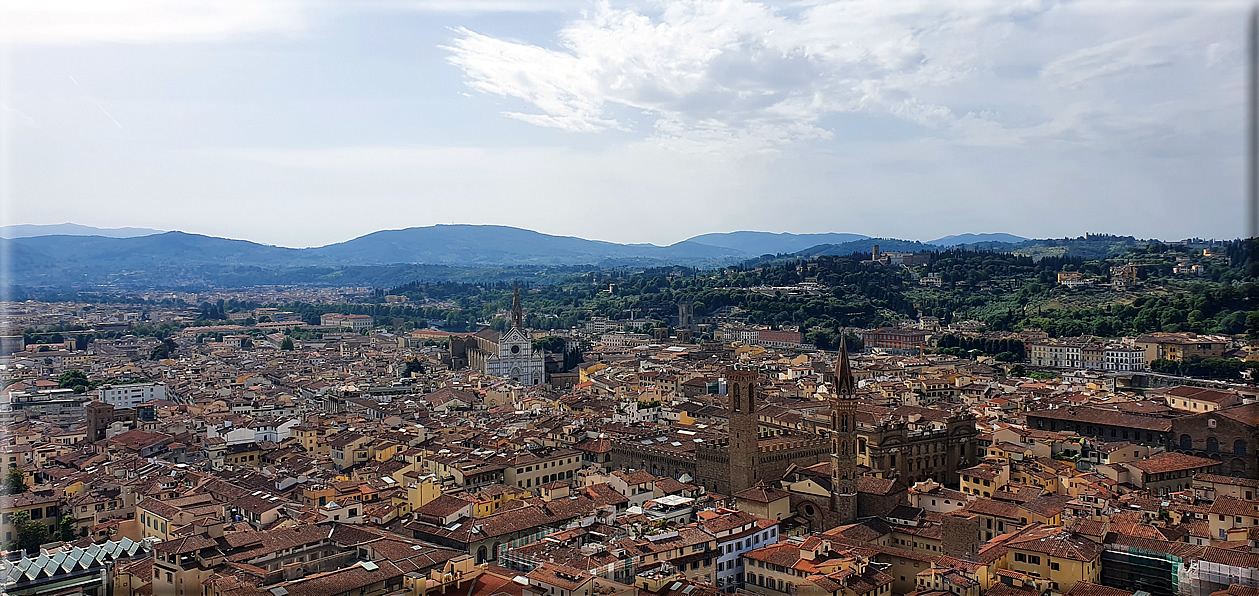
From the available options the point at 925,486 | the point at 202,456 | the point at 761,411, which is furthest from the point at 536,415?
the point at 925,486

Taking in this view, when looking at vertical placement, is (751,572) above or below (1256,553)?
below

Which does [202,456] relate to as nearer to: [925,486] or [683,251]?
[925,486]

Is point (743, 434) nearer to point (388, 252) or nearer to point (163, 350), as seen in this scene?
point (163, 350)

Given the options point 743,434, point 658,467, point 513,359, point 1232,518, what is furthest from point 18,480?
point 513,359

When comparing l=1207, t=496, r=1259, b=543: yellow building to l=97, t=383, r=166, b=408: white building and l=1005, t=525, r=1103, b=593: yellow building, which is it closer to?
l=1005, t=525, r=1103, b=593: yellow building

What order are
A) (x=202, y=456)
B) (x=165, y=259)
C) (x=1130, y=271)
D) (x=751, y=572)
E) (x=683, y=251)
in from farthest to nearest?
(x=683, y=251) → (x=165, y=259) → (x=1130, y=271) → (x=202, y=456) → (x=751, y=572)

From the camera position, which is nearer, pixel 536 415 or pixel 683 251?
pixel 536 415
